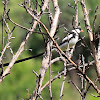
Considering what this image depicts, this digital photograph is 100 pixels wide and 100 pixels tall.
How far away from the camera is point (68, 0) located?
1638 centimetres

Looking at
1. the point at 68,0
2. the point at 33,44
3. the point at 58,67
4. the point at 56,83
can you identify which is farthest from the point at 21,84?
the point at 68,0

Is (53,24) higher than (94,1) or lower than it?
higher

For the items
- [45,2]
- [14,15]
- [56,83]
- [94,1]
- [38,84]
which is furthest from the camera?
[94,1]

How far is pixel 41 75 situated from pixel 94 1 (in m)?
14.9

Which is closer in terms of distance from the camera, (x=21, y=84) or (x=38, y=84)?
(x=38, y=84)

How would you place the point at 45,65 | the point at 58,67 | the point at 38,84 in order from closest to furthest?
1. the point at 38,84
2. the point at 45,65
3. the point at 58,67

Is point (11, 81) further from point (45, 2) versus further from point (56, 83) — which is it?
point (45, 2)

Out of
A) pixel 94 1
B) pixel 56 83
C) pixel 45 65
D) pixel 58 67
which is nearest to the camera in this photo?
pixel 45 65

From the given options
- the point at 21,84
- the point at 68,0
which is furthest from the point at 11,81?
the point at 68,0

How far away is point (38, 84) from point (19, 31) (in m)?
12.7

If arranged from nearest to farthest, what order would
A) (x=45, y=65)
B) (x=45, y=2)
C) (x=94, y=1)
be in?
(x=45, y=65) < (x=45, y=2) < (x=94, y=1)

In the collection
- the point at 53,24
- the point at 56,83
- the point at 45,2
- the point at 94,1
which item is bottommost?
the point at 56,83

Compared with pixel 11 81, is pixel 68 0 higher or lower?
higher

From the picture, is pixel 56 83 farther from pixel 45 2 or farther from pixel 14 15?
pixel 45 2
